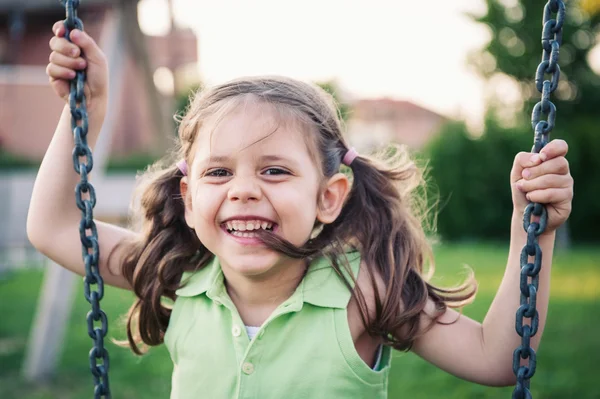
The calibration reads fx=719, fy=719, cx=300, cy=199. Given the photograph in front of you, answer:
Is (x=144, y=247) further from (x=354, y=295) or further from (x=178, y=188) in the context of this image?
(x=354, y=295)

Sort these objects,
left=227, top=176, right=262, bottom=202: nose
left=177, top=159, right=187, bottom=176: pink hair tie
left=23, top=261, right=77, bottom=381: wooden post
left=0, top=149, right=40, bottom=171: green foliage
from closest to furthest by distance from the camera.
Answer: left=227, top=176, right=262, bottom=202: nose → left=177, top=159, right=187, bottom=176: pink hair tie → left=23, top=261, right=77, bottom=381: wooden post → left=0, top=149, right=40, bottom=171: green foliage

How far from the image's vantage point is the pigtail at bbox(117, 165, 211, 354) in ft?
7.86

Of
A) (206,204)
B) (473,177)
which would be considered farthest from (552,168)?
(473,177)

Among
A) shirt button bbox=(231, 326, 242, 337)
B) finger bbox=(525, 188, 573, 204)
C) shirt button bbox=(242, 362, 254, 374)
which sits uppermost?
finger bbox=(525, 188, 573, 204)

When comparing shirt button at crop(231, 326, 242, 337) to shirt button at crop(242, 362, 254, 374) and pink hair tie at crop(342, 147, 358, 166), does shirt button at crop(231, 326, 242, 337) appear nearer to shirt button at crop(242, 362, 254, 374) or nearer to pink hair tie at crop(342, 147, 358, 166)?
shirt button at crop(242, 362, 254, 374)

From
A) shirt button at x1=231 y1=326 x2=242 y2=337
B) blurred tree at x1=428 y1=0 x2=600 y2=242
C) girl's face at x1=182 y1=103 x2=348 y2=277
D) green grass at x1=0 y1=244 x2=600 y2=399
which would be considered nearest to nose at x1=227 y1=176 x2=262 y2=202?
girl's face at x1=182 y1=103 x2=348 y2=277

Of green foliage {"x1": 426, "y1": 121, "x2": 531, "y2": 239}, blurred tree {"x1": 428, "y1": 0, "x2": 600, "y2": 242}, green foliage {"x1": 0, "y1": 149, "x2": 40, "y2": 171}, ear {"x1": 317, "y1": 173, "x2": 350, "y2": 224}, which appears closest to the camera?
ear {"x1": 317, "y1": 173, "x2": 350, "y2": 224}

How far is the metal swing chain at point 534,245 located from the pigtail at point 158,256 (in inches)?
42.5

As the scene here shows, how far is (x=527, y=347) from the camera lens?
1858mm

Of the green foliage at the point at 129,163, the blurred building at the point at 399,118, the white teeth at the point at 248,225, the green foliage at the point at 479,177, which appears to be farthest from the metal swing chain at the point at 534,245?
the blurred building at the point at 399,118

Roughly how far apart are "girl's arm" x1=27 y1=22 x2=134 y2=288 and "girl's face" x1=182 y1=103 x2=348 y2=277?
0.43 metres

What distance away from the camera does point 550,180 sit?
6.18 feet

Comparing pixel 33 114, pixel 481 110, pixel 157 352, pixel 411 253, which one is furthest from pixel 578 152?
pixel 411 253

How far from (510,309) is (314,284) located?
1.91ft
